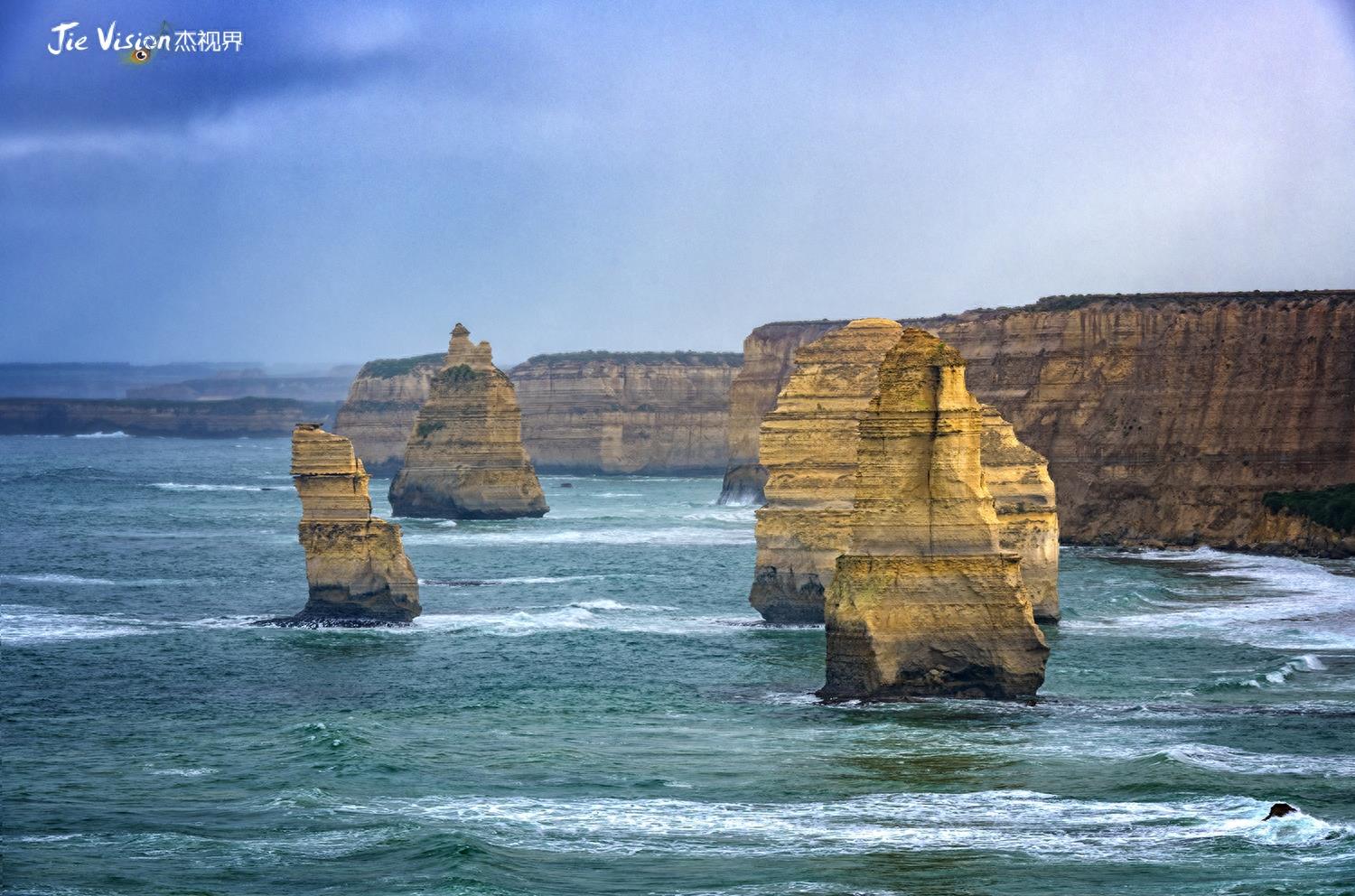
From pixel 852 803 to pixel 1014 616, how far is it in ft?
23.2

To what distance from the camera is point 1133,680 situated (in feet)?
131

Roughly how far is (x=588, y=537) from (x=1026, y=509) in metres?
42.2

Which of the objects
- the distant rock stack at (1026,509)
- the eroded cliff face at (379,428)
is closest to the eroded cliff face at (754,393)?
the eroded cliff face at (379,428)

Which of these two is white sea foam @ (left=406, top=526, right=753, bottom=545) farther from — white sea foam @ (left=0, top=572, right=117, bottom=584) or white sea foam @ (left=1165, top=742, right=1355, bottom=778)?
white sea foam @ (left=1165, top=742, right=1355, bottom=778)

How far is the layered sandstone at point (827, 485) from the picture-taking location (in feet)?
158

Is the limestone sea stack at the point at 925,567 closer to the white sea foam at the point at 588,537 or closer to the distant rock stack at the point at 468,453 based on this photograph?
the white sea foam at the point at 588,537

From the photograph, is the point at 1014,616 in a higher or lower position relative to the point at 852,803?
higher

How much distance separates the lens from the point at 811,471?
161ft

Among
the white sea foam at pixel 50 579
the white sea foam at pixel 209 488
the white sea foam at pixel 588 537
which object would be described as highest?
the white sea foam at pixel 209 488

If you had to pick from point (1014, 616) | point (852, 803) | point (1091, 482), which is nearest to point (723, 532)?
point (1091, 482)

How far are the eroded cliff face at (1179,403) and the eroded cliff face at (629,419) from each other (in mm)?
71676

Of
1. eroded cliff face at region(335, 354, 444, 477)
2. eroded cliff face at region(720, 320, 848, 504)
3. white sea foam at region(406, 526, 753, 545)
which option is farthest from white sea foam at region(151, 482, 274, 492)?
white sea foam at region(406, 526, 753, 545)

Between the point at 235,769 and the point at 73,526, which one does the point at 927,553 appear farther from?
the point at 73,526

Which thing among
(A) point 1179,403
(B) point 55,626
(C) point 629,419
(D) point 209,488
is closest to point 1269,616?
(B) point 55,626
